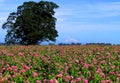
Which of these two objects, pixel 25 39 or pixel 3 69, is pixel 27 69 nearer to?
pixel 3 69

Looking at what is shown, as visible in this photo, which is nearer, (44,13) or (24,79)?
(24,79)

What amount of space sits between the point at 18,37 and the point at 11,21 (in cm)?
293

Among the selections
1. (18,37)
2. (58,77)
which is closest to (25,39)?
(18,37)

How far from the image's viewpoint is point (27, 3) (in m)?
69.1

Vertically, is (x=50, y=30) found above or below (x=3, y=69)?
above

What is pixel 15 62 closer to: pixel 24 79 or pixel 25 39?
pixel 24 79

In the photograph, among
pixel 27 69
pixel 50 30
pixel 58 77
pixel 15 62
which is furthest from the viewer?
pixel 50 30

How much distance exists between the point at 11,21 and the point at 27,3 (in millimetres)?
3639

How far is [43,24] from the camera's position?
67750mm

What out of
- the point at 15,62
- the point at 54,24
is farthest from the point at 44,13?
the point at 15,62

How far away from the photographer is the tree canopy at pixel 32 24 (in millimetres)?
65938

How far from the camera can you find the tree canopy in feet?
216

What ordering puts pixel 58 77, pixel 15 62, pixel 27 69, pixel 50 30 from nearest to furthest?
pixel 58 77
pixel 27 69
pixel 15 62
pixel 50 30

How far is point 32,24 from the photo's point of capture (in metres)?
65.9
